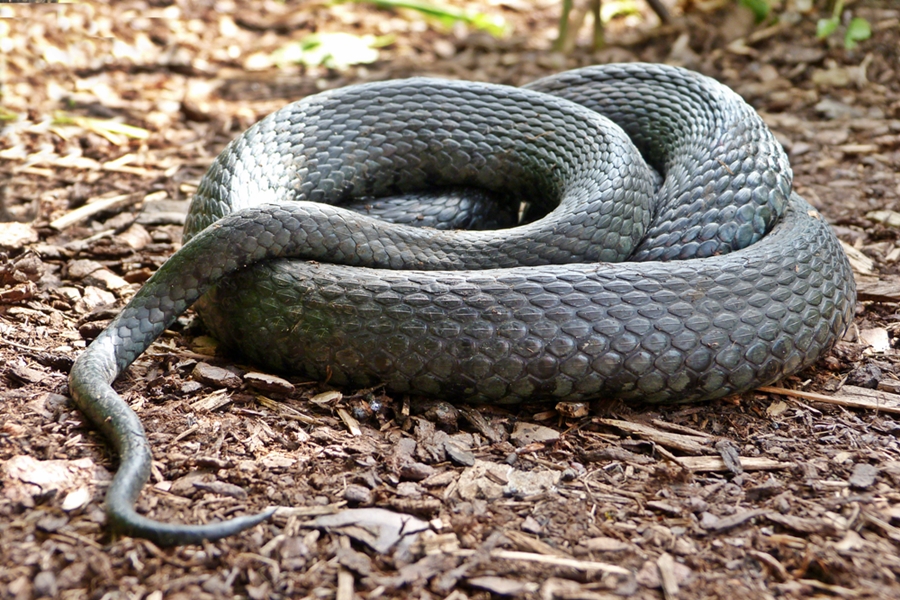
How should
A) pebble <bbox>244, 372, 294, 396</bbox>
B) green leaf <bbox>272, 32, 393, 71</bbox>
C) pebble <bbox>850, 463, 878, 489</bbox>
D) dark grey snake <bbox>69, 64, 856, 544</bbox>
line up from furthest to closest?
green leaf <bbox>272, 32, 393, 71</bbox> < pebble <bbox>244, 372, 294, 396</bbox> < dark grey snake <bbox>69, 64, 856, 544</bbox> < pebble <bbox>850, 463, 878, 489</bbox>

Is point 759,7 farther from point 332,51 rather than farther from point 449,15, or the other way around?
point 332,51

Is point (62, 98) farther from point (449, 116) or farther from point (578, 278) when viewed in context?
point (578, 278)

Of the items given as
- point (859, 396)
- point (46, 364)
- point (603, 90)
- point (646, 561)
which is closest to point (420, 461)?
point (646, 561)

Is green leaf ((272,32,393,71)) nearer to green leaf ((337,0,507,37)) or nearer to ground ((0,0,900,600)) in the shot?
green leaf ((337,0,507,37))

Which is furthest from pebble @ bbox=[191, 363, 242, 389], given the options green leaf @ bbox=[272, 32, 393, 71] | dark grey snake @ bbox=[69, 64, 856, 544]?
green leaf @ bbox=[272, 32, 393, 71]

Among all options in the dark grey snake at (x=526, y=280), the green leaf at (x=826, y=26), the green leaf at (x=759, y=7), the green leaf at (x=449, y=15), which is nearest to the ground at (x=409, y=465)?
the dark grey snake at (x=526, y=280)

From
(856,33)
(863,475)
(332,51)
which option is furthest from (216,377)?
(856,33)

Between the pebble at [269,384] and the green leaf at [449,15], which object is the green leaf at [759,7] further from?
the pebble at [269,384]
